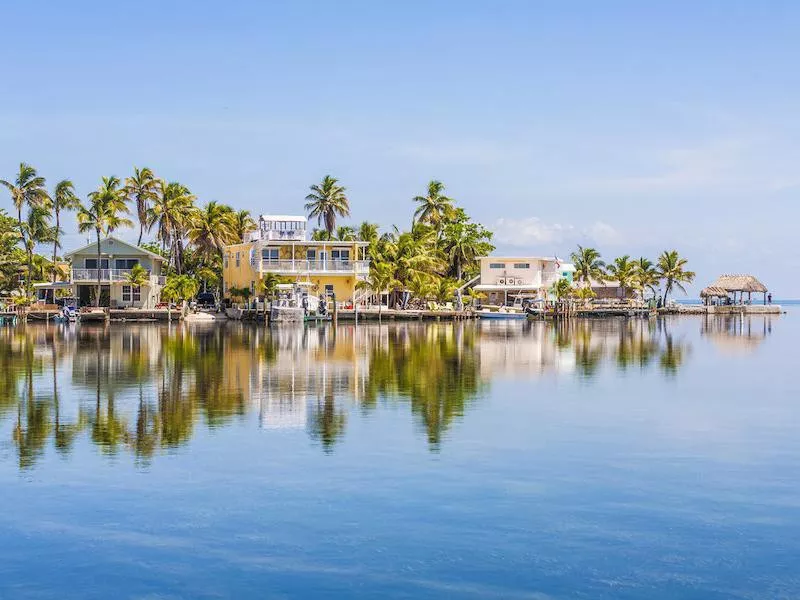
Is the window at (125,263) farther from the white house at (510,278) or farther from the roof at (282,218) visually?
the white house at (510,278)

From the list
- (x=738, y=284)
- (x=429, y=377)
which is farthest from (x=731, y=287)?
(x=429, y=377)

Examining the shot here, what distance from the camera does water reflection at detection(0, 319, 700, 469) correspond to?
76.6 ft

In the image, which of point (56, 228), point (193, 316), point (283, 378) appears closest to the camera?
point (283, 378)

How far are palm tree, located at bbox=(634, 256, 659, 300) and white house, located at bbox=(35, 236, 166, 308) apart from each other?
70750 millimetres

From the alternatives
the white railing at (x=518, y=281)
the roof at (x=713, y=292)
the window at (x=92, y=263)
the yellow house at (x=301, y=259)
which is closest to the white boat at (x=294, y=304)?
the yellow house at (x=301, y=259)

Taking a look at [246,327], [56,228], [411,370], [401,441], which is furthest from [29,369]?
[56,228]

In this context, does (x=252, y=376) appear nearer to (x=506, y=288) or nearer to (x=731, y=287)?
(x=506, y=288)

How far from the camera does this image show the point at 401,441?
21750mm

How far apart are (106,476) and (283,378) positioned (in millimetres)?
17142

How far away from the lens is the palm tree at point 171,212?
90.6 meters

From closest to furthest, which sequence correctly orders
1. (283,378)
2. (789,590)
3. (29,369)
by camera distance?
(789,590) → (283,378) → (29,369)

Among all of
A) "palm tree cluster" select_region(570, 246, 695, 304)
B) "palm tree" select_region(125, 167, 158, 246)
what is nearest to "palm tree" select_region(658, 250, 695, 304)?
"palm tree cluster" select_region(570, 246, 695, 304)

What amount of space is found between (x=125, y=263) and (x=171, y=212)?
683cm

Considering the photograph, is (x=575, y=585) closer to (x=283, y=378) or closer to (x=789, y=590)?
(x=789, y=590)
